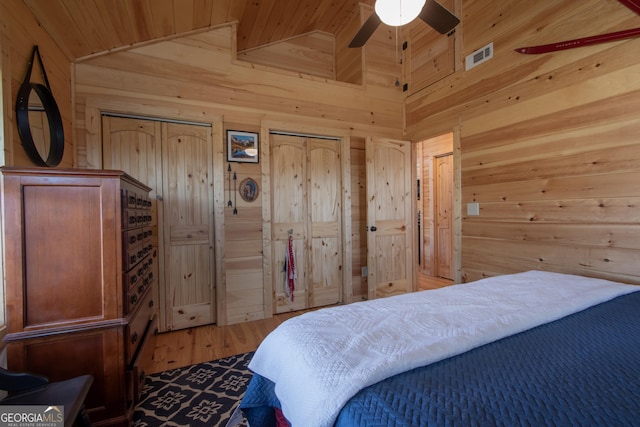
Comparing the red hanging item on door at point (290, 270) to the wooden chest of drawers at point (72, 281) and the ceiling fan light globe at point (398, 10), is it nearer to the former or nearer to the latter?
the wooden chest of drawers at point (72, 281)

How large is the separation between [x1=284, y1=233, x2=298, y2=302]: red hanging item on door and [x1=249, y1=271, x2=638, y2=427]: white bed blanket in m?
1.95

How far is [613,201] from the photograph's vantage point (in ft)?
6.22

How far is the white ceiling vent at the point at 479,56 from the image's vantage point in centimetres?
270

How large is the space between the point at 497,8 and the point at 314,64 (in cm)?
212

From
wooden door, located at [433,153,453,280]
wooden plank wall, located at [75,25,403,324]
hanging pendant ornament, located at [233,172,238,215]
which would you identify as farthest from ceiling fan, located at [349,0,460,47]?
wooden door, located at [433,153,453,280]

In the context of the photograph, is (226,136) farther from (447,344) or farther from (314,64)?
(447,344)

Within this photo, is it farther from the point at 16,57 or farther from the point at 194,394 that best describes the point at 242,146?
the point at 194,394

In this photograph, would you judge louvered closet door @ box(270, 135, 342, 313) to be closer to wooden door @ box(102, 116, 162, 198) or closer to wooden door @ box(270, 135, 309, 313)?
wooden door @ box(270, 135, 309, 313)

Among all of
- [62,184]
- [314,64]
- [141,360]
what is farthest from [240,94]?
[141,360]

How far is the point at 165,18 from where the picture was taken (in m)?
2.43

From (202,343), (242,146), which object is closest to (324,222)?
(242,146)

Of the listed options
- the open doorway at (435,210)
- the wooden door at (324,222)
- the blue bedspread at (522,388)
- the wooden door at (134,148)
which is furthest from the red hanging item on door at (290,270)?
the blue bedspread at (522,388)

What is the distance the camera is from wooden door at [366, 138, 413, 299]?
3406mm

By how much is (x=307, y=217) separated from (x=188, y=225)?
1292mm
